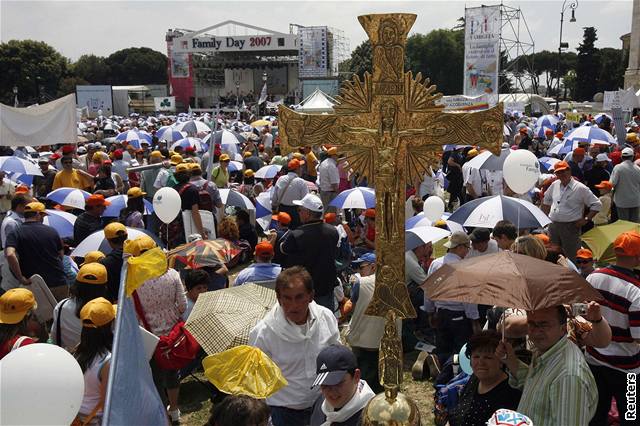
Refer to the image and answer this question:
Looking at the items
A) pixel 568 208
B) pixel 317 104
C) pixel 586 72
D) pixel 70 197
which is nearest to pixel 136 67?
pixel 586 72

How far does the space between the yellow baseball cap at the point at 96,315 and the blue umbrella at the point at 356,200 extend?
545 cm

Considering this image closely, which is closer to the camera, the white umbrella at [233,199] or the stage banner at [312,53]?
the white umbrella at [233,199]

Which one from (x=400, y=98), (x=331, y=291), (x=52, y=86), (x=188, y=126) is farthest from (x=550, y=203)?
(x=52, y=86)

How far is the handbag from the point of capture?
16.3 feet

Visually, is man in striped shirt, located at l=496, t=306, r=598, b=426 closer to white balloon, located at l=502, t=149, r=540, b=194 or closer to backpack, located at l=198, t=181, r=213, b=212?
white balloon, located at l=502, t=149, r=540, b=194

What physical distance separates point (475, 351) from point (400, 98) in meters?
1.45

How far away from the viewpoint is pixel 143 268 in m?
3.25

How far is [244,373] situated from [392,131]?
146 centimetres

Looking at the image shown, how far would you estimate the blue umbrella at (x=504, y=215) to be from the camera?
6824mm

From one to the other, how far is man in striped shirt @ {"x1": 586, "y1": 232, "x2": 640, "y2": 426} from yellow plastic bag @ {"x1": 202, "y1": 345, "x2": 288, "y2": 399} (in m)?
2.34

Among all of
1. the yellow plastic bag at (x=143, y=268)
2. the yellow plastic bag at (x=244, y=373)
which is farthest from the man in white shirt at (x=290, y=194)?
the yellow plastic bag at (x=244, y=373)

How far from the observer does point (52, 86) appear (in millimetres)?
69375

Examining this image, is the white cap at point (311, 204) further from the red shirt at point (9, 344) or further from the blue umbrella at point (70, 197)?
the blue umbrella at point (70, 197)

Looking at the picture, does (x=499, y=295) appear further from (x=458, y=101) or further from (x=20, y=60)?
(x=20, y=60)
